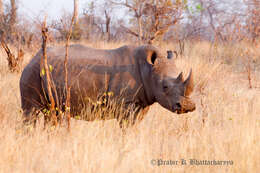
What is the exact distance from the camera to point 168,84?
416 cm

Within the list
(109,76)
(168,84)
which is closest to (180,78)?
(168,84)

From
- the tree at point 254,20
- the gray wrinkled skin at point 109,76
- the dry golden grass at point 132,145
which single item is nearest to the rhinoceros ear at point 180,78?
the gray wrinkled skin at point 109,76

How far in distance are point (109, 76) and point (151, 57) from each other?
2.16ft

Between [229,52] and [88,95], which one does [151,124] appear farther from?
[229,52]

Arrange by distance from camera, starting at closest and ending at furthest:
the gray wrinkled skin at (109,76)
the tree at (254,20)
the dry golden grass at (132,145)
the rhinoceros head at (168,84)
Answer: the dry golden grass at (132,145) → the rhinoceros head at (168,84) → the gray wrinkled skin at (109,76) → the tree at (254,20)

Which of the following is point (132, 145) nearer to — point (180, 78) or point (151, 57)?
point (180, 78)

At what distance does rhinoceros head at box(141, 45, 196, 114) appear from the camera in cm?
400

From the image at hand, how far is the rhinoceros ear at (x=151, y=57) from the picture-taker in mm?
4453

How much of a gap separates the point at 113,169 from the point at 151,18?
10252 millimetres

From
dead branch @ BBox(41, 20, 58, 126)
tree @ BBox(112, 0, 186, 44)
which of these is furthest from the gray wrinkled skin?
tree @ BBox(112, 0, 186, 44)

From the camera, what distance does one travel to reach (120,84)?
14.5 ft

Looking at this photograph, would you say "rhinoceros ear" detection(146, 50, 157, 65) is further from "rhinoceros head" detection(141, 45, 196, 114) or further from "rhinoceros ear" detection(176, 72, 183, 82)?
"rhinoceros ear" detection(176, 72, 183, 82)

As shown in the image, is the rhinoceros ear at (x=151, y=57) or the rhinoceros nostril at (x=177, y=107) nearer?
the rhinoceros nostril at (x=177, y=107)

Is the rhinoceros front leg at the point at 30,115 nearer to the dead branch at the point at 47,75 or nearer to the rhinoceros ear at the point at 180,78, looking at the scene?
the dead branch at the point at 47,75
